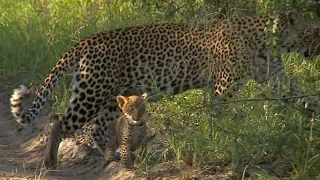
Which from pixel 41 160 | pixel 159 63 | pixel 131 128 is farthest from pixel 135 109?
pixel 41 160

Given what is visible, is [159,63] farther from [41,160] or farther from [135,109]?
[41,160]

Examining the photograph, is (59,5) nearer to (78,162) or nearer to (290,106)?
(78,162)

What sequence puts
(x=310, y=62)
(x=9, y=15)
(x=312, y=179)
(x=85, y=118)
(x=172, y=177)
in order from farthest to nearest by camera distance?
(x=9, y=15) < (x=310, y=62) < (x=85, y=118) < (x=172, y=177) < (x=312, y=179)

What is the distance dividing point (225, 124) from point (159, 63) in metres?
1.40

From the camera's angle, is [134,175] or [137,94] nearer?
[134,175]

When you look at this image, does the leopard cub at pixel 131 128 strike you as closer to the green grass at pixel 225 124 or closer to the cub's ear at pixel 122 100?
the cub's ear at pixel 122 100

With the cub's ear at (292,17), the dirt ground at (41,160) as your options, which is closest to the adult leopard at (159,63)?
the cub's ear at (292,17)

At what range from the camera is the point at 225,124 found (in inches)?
287

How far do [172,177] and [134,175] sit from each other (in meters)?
0.38

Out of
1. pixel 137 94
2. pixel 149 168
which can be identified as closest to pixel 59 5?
pixel 137 94

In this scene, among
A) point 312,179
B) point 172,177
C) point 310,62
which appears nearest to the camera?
point 312,179

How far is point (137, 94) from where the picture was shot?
8.41 metres

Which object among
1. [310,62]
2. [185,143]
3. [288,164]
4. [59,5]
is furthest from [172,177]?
[59,5]

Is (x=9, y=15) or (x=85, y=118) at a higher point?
(x=9, y=15)
